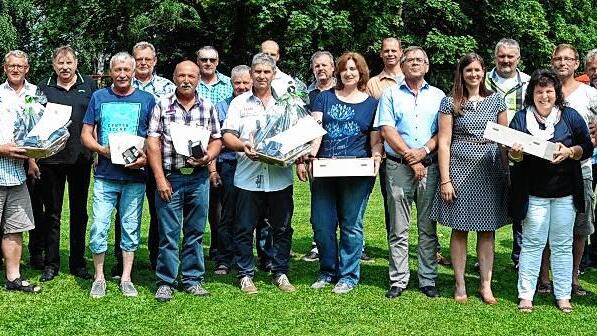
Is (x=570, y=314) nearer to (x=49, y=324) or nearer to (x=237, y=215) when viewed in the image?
(x=237, y=215)

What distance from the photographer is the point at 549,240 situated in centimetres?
579

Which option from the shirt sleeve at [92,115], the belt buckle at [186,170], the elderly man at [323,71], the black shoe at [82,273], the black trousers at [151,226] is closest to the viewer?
the belt buckle at [186,170]

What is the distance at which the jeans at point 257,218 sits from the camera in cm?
615

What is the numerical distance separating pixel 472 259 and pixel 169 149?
363cm

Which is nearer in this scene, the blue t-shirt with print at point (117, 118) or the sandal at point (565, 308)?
the sandal at point (565, 308)

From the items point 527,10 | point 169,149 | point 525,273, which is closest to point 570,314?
point 525,273

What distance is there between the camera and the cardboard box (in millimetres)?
5863

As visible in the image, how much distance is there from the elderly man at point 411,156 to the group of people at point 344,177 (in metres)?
0.01

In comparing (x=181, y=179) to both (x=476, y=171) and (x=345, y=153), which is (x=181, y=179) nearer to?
(x=345, y=153)

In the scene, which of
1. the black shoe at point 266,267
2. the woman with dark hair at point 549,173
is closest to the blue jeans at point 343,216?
the black shoe at point 266,267

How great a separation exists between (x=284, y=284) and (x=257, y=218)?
2.06ft

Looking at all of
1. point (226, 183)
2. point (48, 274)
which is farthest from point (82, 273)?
point (226, 183)

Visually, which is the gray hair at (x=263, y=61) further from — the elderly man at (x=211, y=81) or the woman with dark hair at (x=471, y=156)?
the woman with dark hair at (x=471, y=156)

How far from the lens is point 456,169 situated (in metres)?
5.79
